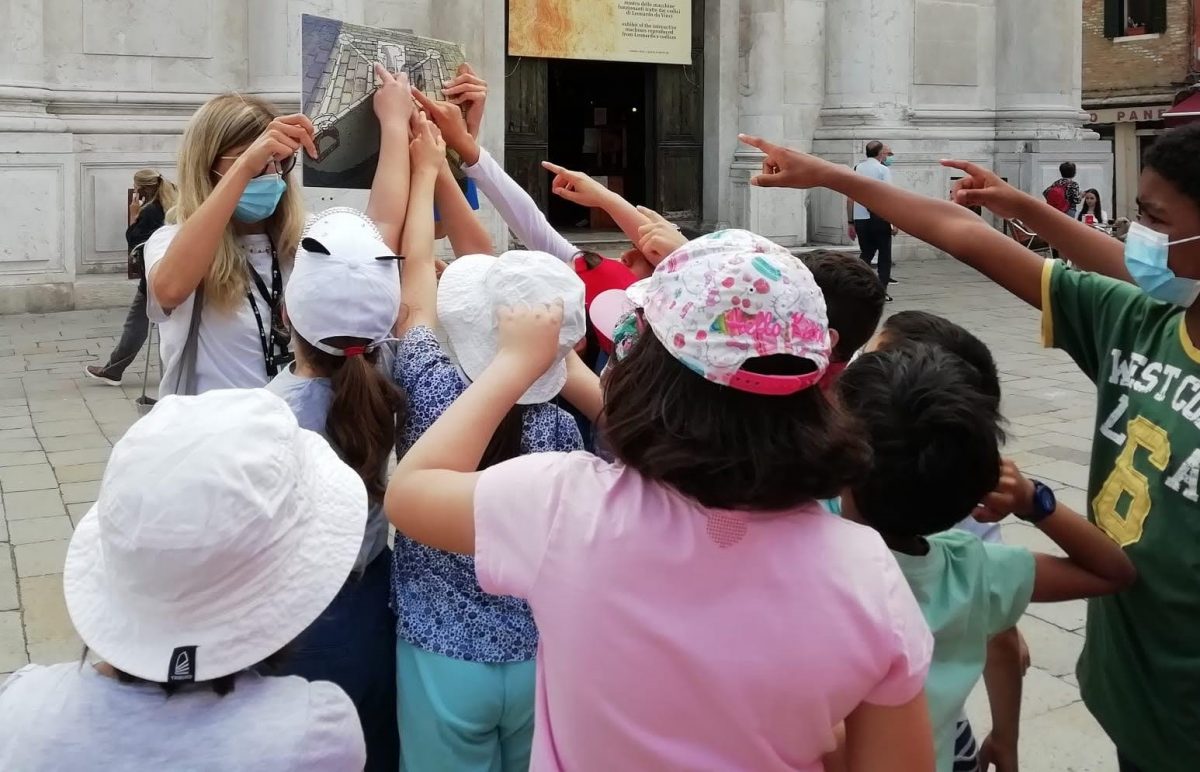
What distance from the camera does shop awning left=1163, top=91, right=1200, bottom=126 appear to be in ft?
83.8

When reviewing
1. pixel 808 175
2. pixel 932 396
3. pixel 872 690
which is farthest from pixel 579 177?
pixel 872 690

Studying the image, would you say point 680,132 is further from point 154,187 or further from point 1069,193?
point 154,187

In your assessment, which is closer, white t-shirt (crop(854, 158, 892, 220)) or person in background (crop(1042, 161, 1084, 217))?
white t-shirt (crop(854, 158, 892, 220))

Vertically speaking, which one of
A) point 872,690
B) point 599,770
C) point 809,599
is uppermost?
point 809,599

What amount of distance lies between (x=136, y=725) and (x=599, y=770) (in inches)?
24.6

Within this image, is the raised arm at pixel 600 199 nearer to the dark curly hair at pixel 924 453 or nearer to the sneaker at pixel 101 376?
the dark curly hair at pixel 924 453

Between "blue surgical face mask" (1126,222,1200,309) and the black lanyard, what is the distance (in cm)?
209

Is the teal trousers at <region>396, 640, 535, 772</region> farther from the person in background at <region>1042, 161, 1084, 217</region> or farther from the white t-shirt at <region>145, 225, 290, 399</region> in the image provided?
the person in background at <region>1042, 161, 1084, 217</region>

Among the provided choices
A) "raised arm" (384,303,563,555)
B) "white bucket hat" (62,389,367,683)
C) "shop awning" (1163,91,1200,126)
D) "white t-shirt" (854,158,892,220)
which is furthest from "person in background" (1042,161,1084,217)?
"white bucket hat" (62,389,367,683)

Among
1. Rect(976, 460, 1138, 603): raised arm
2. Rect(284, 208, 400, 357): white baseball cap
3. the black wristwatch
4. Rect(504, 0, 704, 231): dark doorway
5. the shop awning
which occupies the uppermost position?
the shop awning

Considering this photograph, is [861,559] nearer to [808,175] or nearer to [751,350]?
[751,350]

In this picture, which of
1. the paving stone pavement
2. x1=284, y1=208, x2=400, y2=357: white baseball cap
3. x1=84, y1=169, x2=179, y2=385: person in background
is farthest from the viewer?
x1=84, y1=169, x2=179, y2=385: person in background

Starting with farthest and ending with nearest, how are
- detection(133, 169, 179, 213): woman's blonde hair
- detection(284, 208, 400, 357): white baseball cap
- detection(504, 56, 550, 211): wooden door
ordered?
detection(504, 56, 550, 211): wooden door, detection(133, 169, 179, 213): woman's blonde hair, detection(284, 208, 400, 357): white baseball cap

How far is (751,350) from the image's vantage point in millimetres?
1527
